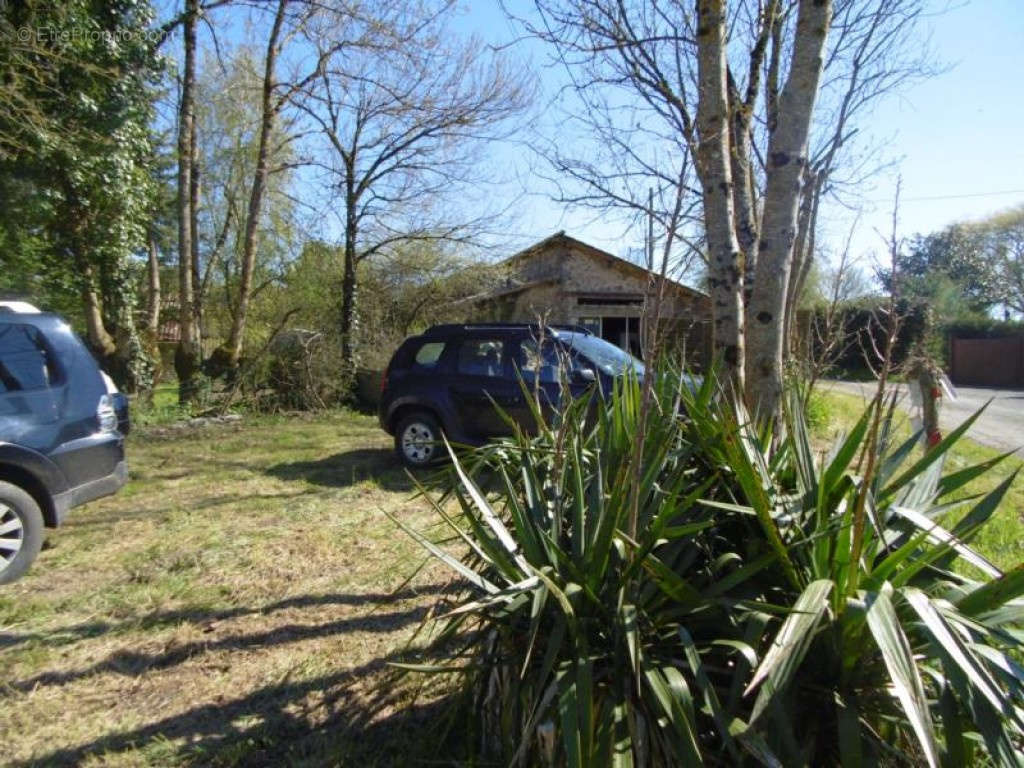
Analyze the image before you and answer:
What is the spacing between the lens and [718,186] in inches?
133

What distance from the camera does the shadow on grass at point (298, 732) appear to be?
2336 millimetres

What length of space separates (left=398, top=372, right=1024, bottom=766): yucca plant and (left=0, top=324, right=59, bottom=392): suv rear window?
3.77 meters

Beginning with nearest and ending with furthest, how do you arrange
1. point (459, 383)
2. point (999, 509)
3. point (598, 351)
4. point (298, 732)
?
point (298, 732) < point (999, 509) < point (598, 351) < point (459, 383)

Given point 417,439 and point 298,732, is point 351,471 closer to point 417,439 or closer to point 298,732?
point 417,439

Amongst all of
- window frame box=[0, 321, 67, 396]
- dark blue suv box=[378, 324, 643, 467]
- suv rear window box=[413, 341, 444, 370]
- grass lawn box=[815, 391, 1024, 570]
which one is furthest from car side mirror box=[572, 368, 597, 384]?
window frame box=[0, 321, 67, 396]

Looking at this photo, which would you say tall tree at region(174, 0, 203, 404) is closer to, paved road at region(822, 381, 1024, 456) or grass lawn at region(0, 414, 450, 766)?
grass lawn at region(0, 414, 450, 766)

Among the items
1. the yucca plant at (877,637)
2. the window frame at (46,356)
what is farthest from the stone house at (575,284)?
the yucca plant at (877,637)

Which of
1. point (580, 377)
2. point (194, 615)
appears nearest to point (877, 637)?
point (194, 615)

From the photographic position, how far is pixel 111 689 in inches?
112

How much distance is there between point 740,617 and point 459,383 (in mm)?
5653

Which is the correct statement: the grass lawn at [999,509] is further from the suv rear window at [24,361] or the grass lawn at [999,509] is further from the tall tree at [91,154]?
the tall tree at [91,154]

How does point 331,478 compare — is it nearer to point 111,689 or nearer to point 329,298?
point 111,689

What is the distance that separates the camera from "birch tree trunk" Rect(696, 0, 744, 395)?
3305 millimetres

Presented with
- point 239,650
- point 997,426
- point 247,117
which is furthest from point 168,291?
point 997,426
